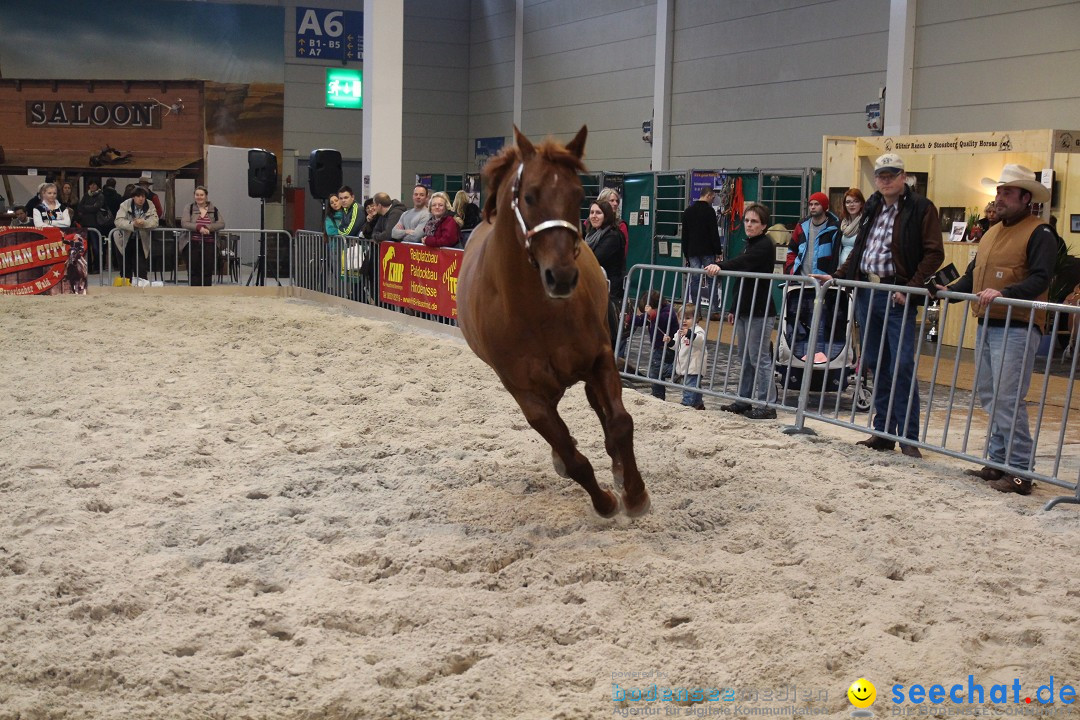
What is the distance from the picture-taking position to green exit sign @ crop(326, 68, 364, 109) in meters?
27.0

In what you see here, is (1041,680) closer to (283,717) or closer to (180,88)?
(283,717)

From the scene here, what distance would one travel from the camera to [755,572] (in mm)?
4438

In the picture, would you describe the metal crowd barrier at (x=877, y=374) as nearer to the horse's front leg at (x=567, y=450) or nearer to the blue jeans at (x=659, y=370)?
the blue jeans at (x=659, y=370)

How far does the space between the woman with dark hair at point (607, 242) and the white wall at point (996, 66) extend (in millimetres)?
7144

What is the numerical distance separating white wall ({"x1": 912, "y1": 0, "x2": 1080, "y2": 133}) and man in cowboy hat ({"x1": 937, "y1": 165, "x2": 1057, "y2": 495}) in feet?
26.8

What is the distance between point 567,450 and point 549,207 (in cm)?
124

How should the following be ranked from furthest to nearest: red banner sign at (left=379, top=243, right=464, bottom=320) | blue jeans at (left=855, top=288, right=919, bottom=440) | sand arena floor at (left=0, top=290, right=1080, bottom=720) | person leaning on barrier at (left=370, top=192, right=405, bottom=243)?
person leaning on barrier at (left=370, top=192, right=405, bottom=243)
red banner sign at (left=379, top=243, right=464, bottom=320)
blue jeans at (left=855, top=288, right=919, bottom=440)
sand arena floor at (left=0, top=290, right=1080, bottom=720)

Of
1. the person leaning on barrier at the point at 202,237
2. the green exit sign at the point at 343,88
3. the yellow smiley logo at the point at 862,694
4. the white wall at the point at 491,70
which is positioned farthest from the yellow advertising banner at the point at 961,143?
the green exit sign at the point at 343,88

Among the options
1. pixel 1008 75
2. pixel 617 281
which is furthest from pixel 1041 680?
pixel 1008 75

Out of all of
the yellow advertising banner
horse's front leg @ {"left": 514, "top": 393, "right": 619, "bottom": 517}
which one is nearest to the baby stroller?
horse's front leg @ {"left": 514, "top": 393, "right": 619, "bottom": 517}

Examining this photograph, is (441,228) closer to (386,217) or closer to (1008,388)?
(386,217)

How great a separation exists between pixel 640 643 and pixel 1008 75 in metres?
12.9

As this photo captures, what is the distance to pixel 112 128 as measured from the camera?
22938 millimetres

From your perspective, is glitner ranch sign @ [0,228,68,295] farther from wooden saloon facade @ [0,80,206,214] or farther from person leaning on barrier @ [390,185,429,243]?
wooden saloon facade @ [0,80,206,214]
